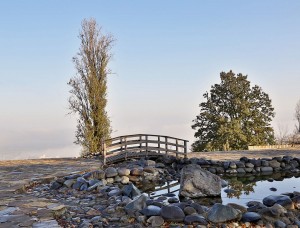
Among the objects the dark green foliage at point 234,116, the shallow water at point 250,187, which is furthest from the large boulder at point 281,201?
the dark green foliage at point 234,116

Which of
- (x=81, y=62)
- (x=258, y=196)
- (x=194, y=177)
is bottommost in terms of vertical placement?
(x=258, y=196)

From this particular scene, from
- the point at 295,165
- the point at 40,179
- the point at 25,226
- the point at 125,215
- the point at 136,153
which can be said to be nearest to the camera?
the point at 25,226

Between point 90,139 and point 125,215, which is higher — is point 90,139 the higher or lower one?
the higher one

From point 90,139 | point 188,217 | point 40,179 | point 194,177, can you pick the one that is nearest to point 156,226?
point 188,217

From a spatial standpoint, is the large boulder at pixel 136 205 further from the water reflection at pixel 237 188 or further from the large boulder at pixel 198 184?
the water reflection at pixel 237 188

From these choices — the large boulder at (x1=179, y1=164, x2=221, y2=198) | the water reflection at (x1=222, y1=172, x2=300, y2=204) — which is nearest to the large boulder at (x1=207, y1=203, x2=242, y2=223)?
the water reflection at (x1=222, y1=172, x2=300, y2=204)

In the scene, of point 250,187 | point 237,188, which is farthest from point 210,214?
point 250,187

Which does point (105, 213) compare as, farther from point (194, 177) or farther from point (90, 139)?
point (90, 139)

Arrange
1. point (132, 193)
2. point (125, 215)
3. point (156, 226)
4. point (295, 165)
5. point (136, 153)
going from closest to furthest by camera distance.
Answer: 1. point (156, 226)
2. point (125, 215)
3. point (132, 193)
4. point (295, 165)
5. point (136, 153)

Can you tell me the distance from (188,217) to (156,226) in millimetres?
528

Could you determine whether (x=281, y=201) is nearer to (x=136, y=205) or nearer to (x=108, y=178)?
(x=136, y=205)

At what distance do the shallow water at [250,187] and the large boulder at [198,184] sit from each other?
0.23 m

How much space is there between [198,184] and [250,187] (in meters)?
2.34

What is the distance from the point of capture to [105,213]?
5.70 metres
